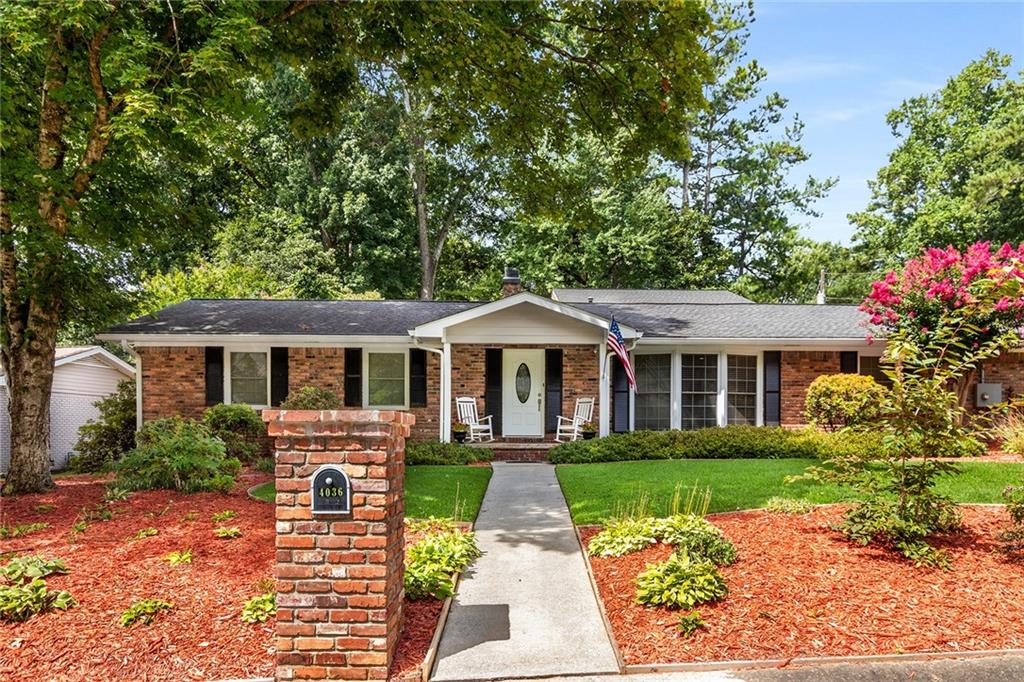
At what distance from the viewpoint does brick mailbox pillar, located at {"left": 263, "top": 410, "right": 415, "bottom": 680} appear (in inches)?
153

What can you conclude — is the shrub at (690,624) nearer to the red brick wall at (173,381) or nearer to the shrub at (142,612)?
the shrub at (142,612)

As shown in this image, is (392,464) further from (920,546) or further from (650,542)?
(920,546)

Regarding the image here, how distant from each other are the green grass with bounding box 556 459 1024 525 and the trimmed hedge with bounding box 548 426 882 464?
0.92 m

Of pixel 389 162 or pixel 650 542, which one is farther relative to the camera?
pixel 389 162

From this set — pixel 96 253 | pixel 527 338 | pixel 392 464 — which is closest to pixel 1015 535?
pixel 392 464

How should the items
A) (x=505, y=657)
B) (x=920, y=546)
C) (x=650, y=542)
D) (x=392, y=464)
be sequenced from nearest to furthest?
(x=392, y=464)
(x=505, y=657)
(x=920, y=546)
(x=650, y=542)

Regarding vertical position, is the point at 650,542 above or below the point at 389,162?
below

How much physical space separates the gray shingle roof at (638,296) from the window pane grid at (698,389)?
5254 mm

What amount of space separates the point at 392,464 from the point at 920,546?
453 cm

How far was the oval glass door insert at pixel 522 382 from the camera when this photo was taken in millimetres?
14852

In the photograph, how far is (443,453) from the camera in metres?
12.3

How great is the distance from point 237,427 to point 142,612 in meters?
9.00

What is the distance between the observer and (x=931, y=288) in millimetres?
12398

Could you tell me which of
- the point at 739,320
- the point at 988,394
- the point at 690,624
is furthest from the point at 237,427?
the point at 988,394
